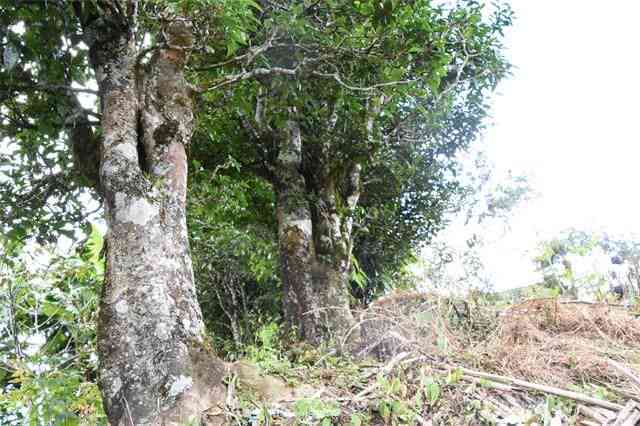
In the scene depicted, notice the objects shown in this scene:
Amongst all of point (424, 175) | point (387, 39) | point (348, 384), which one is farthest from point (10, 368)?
point (424, 175)

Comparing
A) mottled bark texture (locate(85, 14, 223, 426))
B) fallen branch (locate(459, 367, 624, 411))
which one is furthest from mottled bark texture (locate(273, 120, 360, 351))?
fallen branch (locate(459, 367, 624, 411))

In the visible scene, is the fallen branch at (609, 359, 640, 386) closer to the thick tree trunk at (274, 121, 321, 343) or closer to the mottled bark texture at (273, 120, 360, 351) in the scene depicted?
the mottled bark texture at (273, 120, 360, 351)

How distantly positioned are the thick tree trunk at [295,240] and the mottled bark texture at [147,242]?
241 cm

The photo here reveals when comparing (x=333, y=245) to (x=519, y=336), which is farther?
(x=333, y=245)

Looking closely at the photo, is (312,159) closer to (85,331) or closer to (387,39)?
(387,39)

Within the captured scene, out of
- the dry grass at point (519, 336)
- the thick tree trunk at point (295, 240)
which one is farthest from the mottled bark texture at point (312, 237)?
the dry grass at point (519, 336)

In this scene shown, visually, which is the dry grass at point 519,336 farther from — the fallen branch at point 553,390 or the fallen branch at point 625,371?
the fallen branch at point 553,390

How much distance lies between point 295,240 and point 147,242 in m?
3.05

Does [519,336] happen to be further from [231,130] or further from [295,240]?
[231,130]

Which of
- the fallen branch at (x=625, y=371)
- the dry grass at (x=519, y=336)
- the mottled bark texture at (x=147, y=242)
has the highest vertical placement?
the mottled bark texture at (x=147, y=242)

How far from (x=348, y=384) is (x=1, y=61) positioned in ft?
12.9

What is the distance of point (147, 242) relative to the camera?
3.17 meters

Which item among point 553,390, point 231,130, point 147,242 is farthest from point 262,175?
point 553,390

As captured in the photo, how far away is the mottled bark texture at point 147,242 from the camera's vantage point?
8.89 ft
